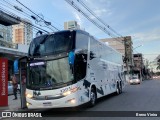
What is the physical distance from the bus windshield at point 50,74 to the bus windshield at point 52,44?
1.69ft

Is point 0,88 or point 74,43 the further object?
point 0,88

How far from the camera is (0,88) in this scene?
1427cm

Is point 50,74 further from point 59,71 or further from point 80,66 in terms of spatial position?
point 80,66

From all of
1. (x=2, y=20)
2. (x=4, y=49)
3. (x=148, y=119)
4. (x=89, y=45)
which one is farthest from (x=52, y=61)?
(x=4, y=49)

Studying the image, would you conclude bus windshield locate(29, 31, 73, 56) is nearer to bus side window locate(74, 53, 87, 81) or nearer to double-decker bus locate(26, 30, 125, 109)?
double-decker bus locate(26, 30, 125, 109)

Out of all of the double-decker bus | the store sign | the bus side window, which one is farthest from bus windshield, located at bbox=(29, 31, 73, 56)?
the store sign

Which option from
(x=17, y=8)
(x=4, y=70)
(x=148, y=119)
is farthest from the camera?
(x=17, y=8)

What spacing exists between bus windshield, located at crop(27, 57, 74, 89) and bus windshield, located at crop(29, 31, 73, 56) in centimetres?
52

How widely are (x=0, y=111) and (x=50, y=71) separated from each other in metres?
3.64

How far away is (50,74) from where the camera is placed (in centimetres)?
1180

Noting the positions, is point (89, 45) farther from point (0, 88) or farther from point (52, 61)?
point (0, 88)

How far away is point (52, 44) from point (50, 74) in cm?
146

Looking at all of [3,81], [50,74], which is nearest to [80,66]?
[50,74]

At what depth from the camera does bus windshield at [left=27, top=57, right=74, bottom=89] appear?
38.3ft
